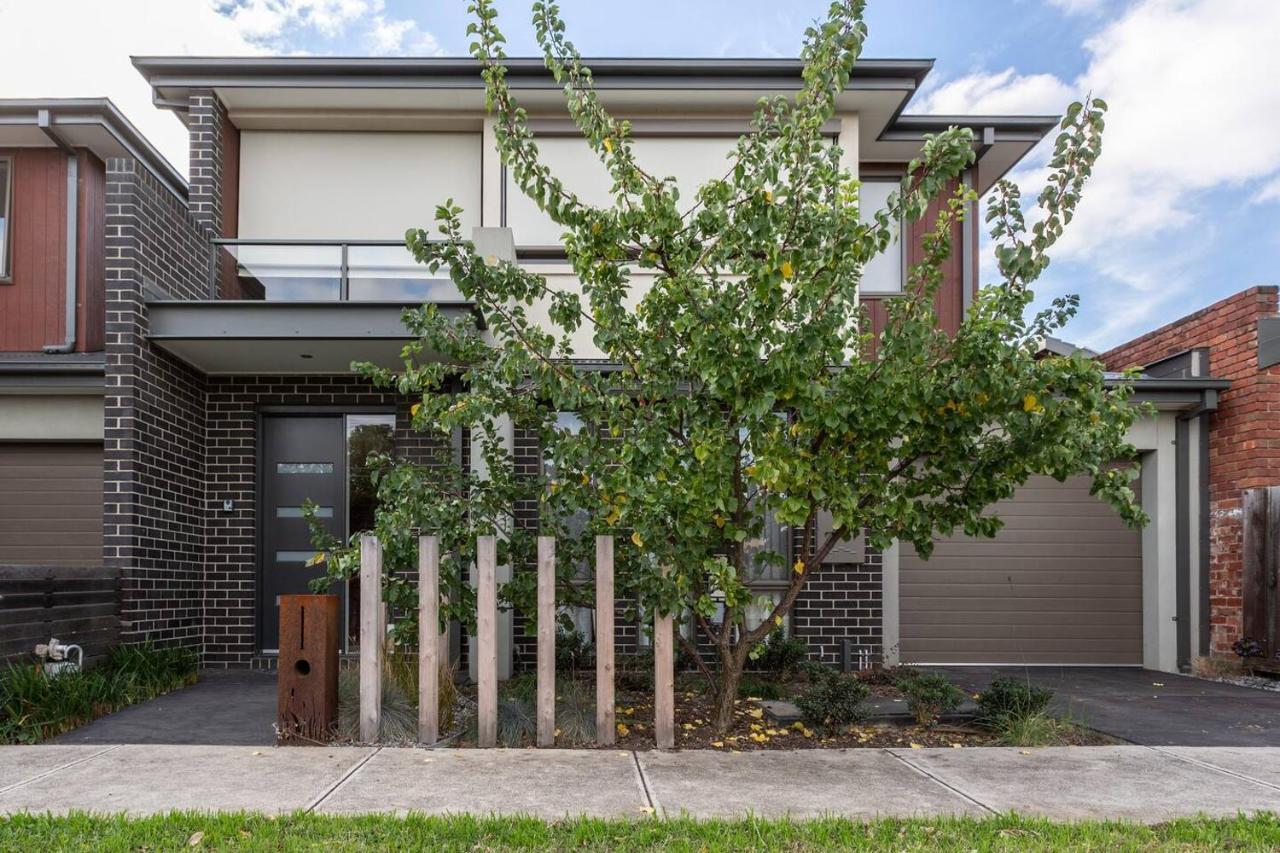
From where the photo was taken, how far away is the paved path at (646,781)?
456 centimetres

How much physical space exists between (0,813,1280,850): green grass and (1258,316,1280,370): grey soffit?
6795 millimetres

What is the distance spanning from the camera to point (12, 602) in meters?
6.53

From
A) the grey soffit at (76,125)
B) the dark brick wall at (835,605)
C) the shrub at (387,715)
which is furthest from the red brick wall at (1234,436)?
the grey soffit at (76,125)

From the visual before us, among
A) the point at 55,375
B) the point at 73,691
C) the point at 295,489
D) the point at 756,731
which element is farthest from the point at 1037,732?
the point at 55,375

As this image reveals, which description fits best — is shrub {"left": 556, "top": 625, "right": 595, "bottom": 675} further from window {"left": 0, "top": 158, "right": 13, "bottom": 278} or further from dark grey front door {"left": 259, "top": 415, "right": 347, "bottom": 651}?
window {"left": 0, "top": 158, "right": 13, "bottom": 278}

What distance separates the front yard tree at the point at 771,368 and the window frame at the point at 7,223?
6.86m

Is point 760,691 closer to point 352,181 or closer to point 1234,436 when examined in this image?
point 1234,436

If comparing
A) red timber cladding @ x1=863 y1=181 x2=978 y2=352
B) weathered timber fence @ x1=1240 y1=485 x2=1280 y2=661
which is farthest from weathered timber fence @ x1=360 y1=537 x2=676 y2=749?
weathered timber fence @ x1=1240 y1=485 x2=1280 y2=661

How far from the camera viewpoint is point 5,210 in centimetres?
1048

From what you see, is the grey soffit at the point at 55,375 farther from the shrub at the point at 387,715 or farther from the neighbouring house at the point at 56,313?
the shrub at the point at 387,715

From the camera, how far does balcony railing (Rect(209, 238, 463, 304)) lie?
31.9 ft

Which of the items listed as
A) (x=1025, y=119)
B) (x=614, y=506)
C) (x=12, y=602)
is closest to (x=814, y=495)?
(x=614, y=506)

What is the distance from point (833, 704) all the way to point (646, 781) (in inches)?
72.3

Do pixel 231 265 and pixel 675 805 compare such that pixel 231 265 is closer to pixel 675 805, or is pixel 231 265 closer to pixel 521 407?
pixel 521 407
